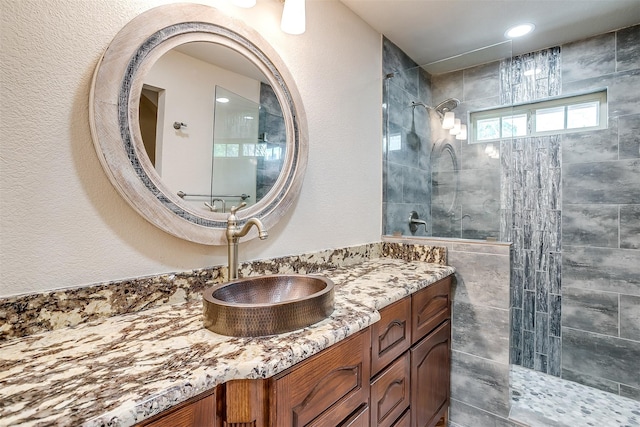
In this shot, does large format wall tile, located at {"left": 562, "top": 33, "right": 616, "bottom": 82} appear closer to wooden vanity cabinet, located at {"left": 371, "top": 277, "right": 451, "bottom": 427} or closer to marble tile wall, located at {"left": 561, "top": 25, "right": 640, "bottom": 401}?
marble tile wall, located at {"left": 561, "top": 25, "right": 640, "bottom": 401}

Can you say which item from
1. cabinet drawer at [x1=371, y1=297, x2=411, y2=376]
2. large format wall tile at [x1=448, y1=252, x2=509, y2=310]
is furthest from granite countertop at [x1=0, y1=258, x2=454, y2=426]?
large format wall tile at [x1=448, y1=252, x2=509, y2=310]

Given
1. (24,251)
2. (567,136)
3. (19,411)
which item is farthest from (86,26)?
(567,136)

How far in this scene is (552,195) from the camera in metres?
2.23

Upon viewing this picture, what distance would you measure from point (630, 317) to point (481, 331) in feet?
3.89

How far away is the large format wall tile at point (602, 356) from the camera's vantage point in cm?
196

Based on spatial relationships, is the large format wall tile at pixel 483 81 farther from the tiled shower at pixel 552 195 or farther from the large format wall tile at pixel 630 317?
the large format wall tile at pixel 630 317

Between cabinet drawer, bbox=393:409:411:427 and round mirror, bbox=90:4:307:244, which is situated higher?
round mirror, bbox=90:4:307:244

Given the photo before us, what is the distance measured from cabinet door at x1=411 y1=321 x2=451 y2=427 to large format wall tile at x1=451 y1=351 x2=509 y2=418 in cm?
→ 6

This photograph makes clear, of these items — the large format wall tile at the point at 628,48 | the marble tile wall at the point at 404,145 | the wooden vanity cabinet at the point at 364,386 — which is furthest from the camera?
the marble tile wall at the point at 404,145

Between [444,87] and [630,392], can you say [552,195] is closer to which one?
[444,87]

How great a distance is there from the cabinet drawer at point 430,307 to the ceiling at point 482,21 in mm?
1576

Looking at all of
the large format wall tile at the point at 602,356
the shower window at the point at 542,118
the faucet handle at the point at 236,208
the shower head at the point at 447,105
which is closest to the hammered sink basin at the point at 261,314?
the faucet handle at the point at 236,208

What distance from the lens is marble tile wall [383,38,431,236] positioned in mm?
2146

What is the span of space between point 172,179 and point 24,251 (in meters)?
0.41
